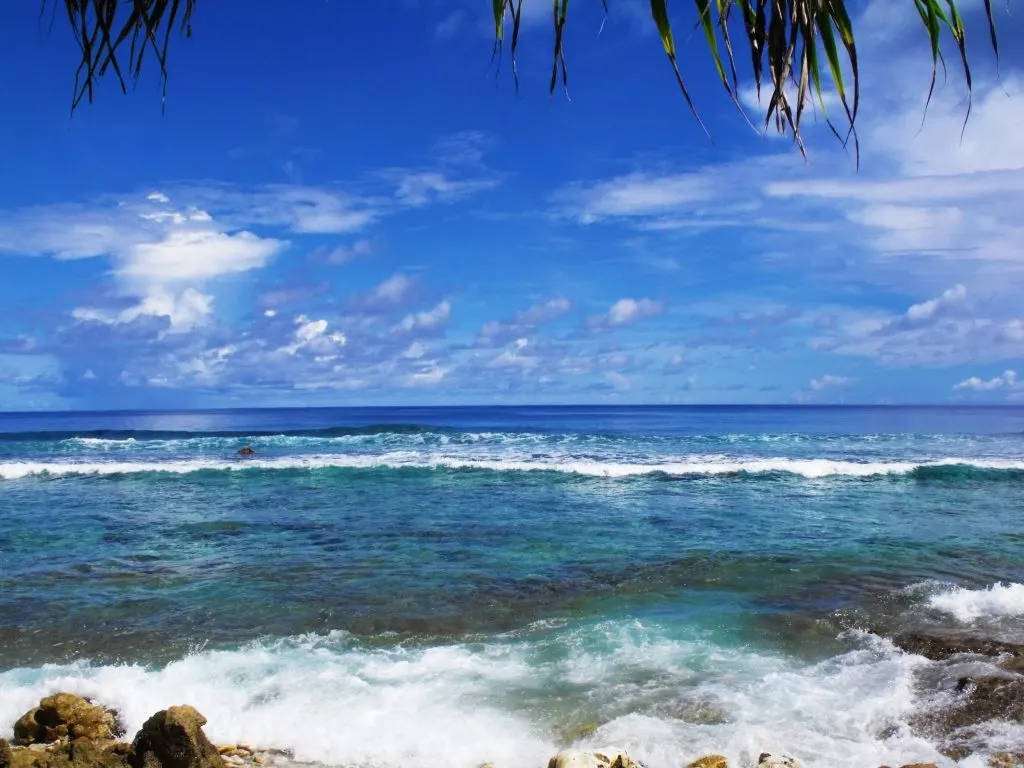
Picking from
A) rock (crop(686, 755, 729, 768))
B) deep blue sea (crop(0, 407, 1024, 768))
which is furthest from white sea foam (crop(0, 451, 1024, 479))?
rock (crop(686, 755, 729, 768))

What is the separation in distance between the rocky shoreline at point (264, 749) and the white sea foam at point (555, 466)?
1652 centimetres

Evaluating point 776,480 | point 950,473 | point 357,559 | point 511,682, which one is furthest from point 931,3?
point 950,473

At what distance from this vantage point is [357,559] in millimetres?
11922

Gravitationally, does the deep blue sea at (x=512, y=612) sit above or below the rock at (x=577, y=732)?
above

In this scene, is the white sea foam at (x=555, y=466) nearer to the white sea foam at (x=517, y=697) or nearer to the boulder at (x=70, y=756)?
the white sea foam at (x=517, y=697)

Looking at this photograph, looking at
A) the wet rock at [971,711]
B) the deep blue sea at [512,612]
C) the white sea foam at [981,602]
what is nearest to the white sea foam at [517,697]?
the deep blue sea at [512,612]

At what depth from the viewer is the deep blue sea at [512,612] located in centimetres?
612

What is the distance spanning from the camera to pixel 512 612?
29.9 ft

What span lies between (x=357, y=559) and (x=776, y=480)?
572 inches

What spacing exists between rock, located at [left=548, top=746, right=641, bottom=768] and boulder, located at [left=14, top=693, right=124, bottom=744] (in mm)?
3657

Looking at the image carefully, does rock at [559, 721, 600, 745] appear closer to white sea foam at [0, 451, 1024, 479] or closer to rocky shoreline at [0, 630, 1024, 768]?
rocky shoreline at [0, 630, 1024, 768]

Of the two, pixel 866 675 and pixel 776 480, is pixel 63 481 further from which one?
pixel 866 675

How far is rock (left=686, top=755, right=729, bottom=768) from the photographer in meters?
5.24

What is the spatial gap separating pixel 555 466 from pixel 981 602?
56.4 feet
